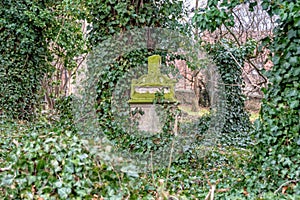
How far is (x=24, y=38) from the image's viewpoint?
6391 millimetres

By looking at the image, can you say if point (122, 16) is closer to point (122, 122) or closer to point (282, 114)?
point (122, 122)

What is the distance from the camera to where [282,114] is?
2.66m

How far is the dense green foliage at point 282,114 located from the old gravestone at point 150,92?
80.5 inches

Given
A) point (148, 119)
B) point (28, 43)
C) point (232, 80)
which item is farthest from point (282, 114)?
point (28, 43)

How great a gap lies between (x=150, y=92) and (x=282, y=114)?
246 cm

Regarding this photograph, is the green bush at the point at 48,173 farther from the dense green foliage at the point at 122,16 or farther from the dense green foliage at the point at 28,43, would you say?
the dense green foliage at the point at 28,43

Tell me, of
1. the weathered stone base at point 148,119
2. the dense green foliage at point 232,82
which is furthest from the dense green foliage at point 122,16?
the dense green foliage at point 232,82

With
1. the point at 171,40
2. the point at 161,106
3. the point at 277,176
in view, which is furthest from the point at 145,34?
the point at 277,176

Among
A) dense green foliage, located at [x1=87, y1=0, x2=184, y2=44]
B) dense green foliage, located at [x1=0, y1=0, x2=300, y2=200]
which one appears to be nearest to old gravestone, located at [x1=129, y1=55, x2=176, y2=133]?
dense green foliage, located at [x1=0, y1=0, x2=300, y2=200]

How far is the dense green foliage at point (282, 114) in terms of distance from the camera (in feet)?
8.46

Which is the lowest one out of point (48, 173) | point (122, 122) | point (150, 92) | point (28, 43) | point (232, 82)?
point (48, 173)

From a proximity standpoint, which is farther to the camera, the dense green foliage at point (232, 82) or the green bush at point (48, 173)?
the dense green foliage at point (232, 82)

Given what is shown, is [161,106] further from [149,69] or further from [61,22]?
[61,22]

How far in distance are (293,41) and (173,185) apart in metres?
1.75
